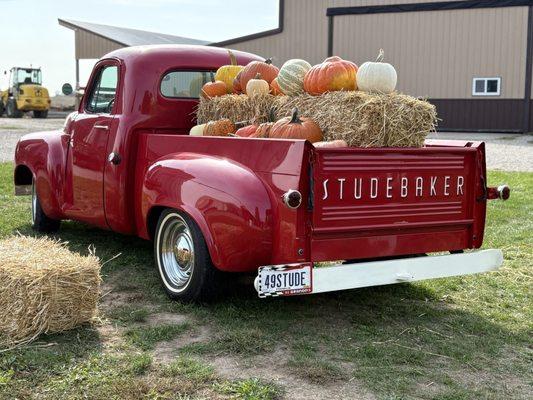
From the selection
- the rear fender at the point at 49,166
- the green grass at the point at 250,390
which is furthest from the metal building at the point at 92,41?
the green grass at the point at 250,390

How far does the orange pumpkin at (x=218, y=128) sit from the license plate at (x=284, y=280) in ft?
5.66

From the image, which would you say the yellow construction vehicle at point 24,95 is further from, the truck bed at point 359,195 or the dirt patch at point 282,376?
the dirt patch at point 282,376

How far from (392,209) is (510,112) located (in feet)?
74.3

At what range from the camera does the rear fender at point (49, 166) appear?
6648mm

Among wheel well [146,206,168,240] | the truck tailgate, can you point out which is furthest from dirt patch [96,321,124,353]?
the truck tailgate

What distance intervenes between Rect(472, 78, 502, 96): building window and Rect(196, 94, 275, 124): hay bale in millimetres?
A: 21687

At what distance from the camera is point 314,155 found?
432cm

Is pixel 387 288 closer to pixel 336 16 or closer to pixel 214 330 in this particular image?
pixel 214 330

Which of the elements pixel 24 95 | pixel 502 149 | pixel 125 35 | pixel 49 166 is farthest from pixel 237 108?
pixel 125 35

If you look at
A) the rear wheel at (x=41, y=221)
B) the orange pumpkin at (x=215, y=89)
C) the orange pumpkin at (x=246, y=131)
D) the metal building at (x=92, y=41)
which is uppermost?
the metal building at (x=92, y=41)

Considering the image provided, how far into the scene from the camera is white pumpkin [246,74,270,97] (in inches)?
232

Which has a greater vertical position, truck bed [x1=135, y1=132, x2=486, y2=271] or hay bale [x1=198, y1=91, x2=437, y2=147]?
hay bale [x1=198, y1=91, x2=437, y2=147]

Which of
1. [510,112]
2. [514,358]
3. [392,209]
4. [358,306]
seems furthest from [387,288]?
[510,112]

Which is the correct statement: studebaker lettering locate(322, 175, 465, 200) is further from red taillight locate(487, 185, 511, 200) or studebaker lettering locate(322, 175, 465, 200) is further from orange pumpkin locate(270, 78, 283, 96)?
orange pumpkin locate(270, 78, 283, 96)
